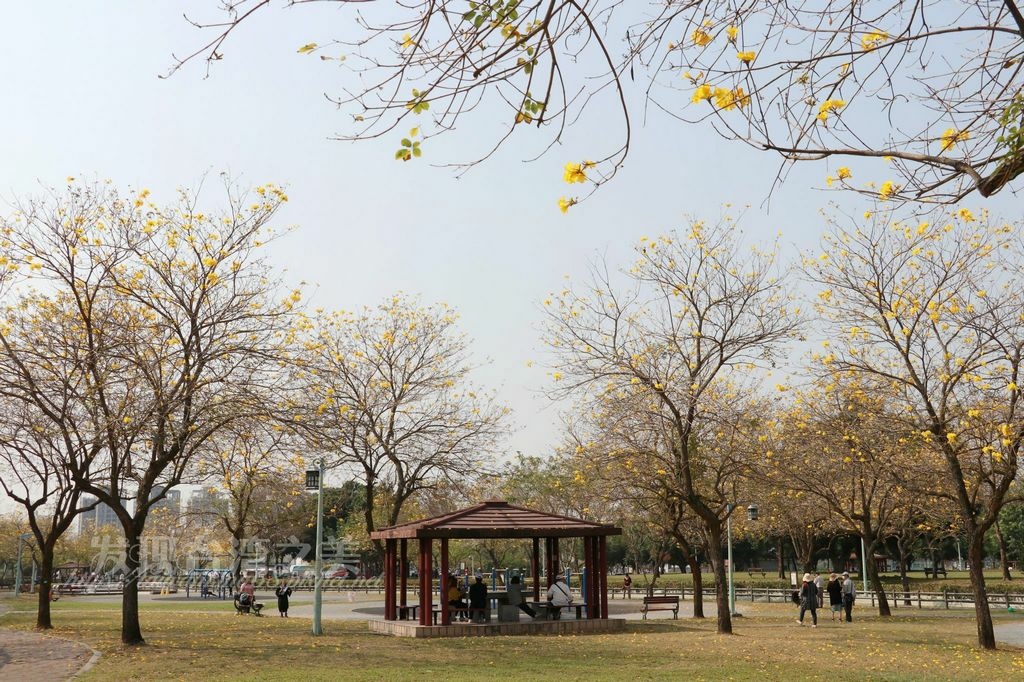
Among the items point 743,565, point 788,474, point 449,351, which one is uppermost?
point 449,351

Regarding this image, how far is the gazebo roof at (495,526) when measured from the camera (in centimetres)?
2033

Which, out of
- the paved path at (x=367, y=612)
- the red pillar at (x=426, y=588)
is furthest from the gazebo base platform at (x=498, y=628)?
the paved path at (x=367, y=612)

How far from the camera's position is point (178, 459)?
1795 cm

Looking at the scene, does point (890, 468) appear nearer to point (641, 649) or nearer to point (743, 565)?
point (641, 649)

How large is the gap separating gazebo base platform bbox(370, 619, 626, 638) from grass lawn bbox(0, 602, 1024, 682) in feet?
2.12

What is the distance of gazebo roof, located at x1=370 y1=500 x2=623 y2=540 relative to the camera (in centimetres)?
2033

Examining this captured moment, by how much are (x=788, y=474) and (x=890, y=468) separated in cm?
441

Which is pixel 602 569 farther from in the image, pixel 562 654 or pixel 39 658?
pixel 39 658

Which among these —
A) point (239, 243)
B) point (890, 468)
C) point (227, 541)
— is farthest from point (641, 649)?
point (227, 541)

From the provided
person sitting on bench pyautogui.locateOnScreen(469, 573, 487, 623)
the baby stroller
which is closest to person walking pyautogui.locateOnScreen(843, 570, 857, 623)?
person sitting on bench pyautogui.locateOnScreen(469, 573, 487, 623)

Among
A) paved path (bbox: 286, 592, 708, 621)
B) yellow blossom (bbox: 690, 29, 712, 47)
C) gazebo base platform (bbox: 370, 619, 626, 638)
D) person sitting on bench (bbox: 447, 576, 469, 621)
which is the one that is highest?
yellow blossom (bbox: 690, 29, 712, 47)

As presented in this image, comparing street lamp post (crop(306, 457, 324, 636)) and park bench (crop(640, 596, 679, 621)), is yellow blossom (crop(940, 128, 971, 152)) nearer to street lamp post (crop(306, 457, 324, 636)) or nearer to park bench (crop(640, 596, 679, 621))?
street lamp post (crop(306, 457, 324, 636))

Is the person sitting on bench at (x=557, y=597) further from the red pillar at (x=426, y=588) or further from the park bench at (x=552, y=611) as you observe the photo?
the red pillar at (x=426, y=588)

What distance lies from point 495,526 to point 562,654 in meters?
5.63
